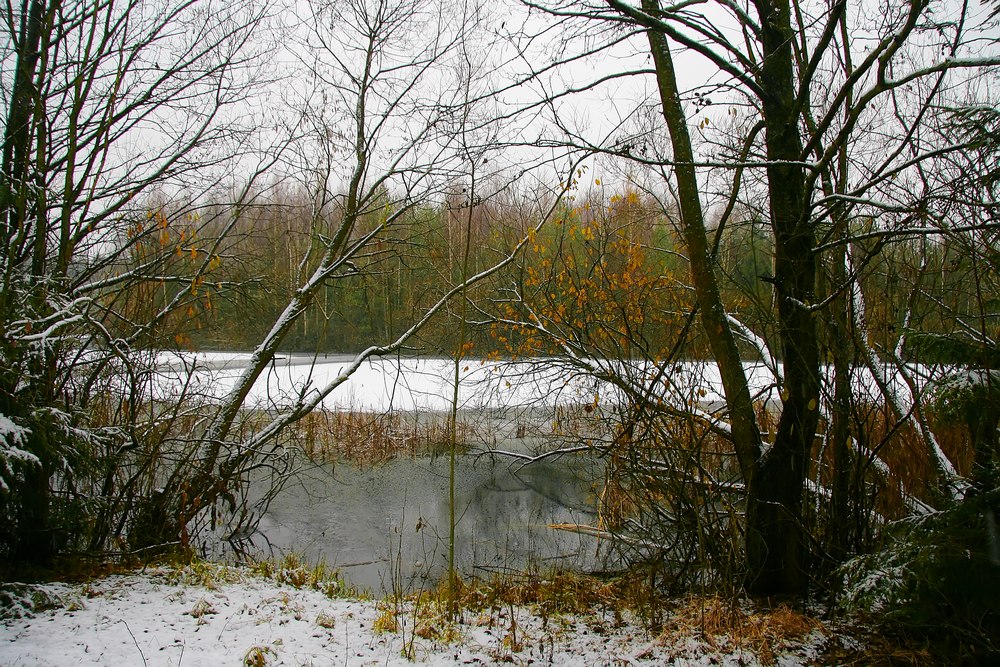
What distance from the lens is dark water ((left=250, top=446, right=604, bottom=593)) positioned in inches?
266

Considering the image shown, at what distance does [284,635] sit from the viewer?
4.02 meters

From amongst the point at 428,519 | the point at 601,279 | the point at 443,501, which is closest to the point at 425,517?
the point at 428,519

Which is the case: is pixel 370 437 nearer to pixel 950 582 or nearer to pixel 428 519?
pixel 428 519

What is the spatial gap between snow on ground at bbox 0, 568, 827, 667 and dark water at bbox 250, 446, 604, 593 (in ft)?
4.23

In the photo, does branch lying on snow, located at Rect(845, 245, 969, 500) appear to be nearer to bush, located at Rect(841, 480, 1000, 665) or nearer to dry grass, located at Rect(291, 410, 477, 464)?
bush, located at Rect(841, 480, 1000, 665)

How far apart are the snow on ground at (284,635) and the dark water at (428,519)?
1.29m

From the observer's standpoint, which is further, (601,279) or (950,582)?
(601,279)

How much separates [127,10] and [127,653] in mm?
5017

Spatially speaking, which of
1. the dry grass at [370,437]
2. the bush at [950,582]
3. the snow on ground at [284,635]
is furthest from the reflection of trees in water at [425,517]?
the bush at [950,582]

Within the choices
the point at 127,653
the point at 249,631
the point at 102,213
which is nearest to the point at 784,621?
the point at 249,631

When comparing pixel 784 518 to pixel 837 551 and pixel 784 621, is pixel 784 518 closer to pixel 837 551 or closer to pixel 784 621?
pixel 837 551

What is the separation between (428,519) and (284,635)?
4.19 m

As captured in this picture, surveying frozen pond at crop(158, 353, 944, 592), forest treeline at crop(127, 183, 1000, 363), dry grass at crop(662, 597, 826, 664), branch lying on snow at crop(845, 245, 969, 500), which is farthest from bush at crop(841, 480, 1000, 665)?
frozen pond at crop(158, 353, 944, 592)

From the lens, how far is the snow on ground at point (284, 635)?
361 centimetres
